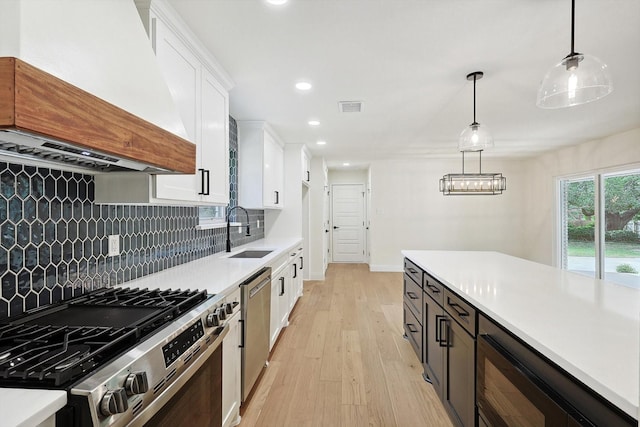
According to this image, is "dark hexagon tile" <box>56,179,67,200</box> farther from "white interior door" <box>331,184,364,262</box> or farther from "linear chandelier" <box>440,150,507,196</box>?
"white interior door" <box>331,184,364,262</box>

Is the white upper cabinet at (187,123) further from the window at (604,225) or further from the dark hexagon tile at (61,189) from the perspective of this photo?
the window at (604,225)

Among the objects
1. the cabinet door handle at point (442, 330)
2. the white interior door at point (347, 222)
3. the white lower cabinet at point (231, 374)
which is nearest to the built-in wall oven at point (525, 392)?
the cabinet door handle at point (442, 330)

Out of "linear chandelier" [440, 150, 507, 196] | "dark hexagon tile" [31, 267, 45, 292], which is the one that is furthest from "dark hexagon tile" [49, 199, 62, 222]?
"linear chandelier" [440, 150, 507, 196]

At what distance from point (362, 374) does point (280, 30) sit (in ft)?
8.51

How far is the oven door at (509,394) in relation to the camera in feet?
3.13

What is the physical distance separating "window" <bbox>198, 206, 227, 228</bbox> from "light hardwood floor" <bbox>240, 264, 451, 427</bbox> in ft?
4.44

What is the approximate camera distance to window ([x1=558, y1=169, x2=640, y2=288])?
15.4 ft

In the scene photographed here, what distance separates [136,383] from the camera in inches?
34.7

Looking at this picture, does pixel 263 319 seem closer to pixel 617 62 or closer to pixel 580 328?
pixel 580 328

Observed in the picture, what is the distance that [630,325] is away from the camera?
113 cm

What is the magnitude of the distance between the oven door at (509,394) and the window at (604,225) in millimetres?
5042

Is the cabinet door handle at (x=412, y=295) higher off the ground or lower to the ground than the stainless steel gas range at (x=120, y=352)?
lower

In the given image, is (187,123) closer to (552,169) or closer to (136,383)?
(136,383)

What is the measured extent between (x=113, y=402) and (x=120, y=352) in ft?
0.62
